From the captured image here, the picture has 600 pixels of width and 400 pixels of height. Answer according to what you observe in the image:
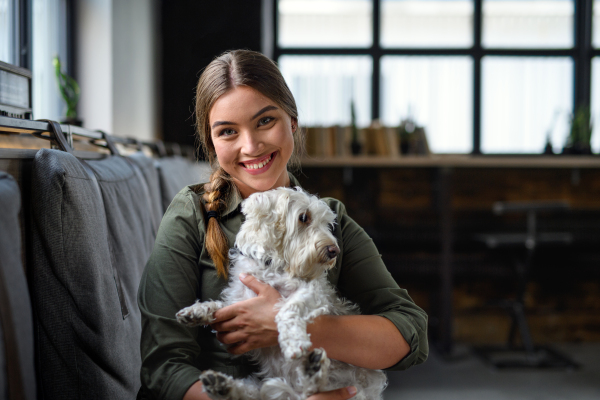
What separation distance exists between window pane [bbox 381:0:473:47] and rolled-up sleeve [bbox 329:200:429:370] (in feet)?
12.7

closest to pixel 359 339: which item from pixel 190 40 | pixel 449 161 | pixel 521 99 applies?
pixel 449 161

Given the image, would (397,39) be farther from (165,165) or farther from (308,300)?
(308,300)

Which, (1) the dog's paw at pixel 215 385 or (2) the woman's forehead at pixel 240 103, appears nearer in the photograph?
(1) the dog's paw at pixel 215 385

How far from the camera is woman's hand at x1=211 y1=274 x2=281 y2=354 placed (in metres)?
0.94

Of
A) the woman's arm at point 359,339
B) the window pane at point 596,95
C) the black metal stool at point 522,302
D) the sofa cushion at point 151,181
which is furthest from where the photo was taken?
the window pane at point 596,95

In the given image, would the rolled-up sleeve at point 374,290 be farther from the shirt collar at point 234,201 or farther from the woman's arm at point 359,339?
the shirt collar at point 234,201

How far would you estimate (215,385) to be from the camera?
0.86 m

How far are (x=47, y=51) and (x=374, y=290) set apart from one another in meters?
2.52

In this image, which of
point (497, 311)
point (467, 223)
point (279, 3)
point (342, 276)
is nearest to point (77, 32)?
point (279, 3)

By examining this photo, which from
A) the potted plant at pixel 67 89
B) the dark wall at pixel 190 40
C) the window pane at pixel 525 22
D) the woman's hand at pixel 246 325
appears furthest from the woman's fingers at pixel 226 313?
the window pane at pixel 525 22

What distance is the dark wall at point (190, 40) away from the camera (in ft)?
13.8

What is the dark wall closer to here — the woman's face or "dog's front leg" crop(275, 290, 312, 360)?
the woman's face

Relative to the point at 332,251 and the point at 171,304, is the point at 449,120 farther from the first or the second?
the point at 171,304

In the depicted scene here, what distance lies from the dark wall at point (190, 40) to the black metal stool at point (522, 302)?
2.52 m
